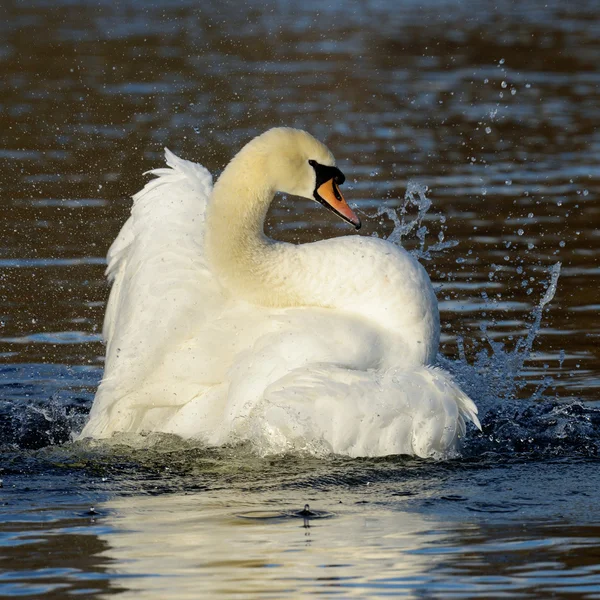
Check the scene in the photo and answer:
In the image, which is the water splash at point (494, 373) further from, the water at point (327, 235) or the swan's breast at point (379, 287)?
the swan's breast at point (379, 287)

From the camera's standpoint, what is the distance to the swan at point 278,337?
635 cm

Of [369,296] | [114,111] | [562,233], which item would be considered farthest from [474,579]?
[114,111]

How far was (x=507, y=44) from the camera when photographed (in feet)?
74.2

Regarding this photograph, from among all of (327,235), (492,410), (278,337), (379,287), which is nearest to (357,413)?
(278,337)

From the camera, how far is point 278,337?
21.9 feet

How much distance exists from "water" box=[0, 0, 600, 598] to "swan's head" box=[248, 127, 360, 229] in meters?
0.93

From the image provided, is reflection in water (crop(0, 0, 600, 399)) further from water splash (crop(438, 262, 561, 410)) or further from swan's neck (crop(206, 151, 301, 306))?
swan's neck (crop(206, 151, 301, 306))

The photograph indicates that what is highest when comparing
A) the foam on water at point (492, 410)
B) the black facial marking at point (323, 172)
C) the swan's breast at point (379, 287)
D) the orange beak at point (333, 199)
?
the black facial marking at point (323, 172)

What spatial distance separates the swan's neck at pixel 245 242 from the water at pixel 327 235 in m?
0.85

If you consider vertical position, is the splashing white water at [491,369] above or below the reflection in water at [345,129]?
below

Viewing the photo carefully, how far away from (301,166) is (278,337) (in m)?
1.03

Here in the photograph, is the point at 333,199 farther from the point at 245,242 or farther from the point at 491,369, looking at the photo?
the point at 491,369

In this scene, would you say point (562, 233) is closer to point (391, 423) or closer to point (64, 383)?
point (64, 383)

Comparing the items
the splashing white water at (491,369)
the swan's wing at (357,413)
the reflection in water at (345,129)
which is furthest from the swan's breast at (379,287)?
the reflection in water at (345,129)
